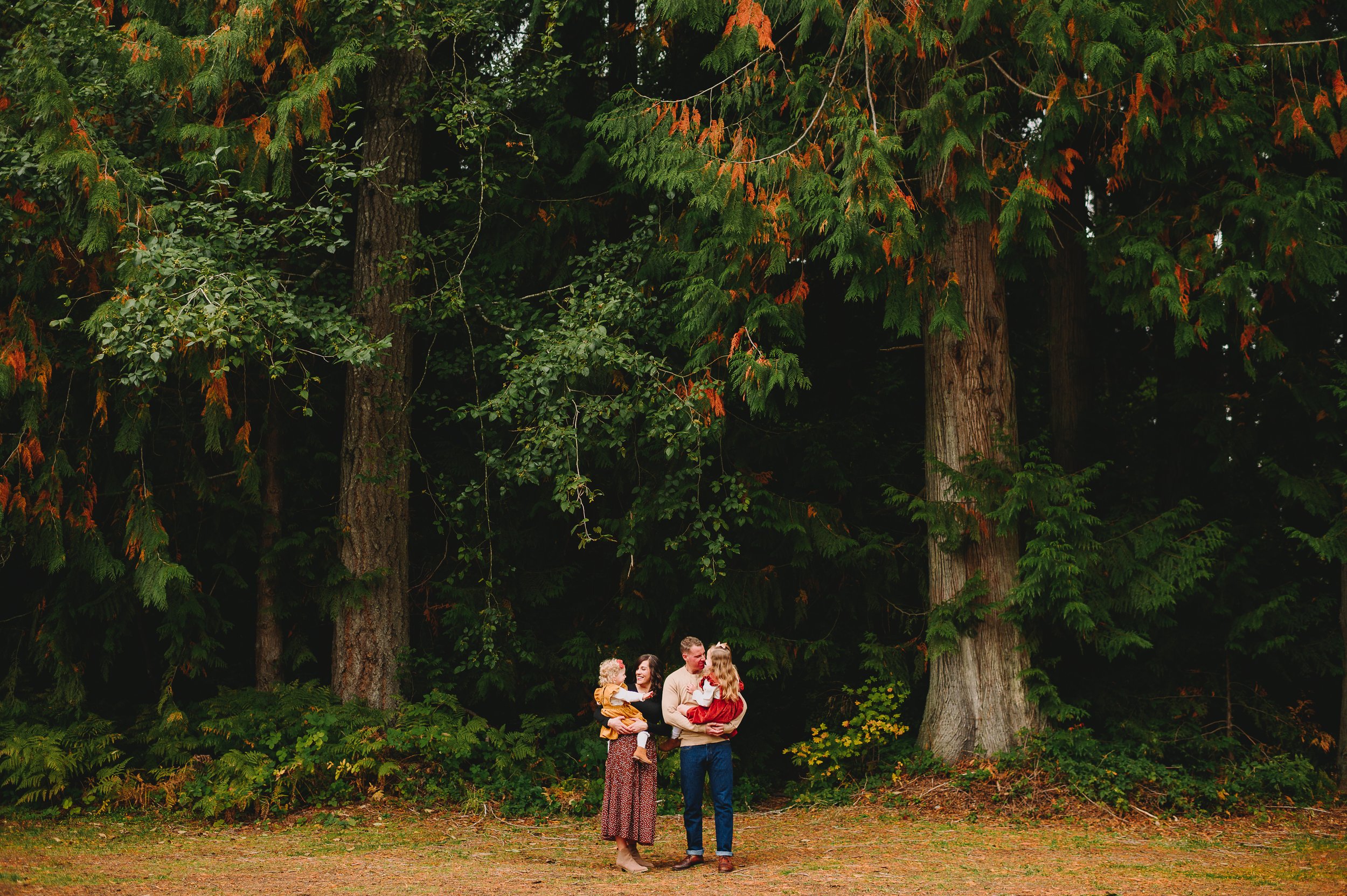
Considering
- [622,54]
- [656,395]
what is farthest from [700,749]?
[622,54]

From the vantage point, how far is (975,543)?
10023 millimetres

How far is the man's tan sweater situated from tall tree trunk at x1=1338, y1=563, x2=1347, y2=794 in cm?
642

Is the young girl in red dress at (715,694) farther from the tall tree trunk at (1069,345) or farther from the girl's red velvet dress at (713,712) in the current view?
the tall tree trunk at (1069,345)

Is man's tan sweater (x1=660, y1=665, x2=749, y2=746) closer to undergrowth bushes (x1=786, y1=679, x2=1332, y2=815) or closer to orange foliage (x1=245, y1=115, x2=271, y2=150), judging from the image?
undergrowth bushes (x1=786, y1=679, x2=1332, y2=815)

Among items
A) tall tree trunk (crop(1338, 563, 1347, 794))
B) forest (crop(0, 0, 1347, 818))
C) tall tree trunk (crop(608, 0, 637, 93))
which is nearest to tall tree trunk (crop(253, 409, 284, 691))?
forest (crop(0, 0, 1347, 818))

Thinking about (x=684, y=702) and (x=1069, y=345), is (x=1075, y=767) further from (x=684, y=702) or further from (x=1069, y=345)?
(x=1069, y=345)

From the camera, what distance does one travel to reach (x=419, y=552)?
12.2m

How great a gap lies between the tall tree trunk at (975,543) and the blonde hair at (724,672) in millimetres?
3575

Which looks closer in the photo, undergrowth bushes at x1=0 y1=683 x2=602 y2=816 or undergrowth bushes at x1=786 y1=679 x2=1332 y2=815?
undergrowth bushes at x1=786 y1=679 x2=1332 y2=815

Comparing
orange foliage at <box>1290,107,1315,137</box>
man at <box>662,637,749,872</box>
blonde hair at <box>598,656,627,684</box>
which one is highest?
orange foliage at <box>1290,107,1315,137</box>

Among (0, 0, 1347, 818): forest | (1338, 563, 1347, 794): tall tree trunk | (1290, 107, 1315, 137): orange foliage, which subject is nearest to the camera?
(1290, 107, 1315, 137): orange foliage

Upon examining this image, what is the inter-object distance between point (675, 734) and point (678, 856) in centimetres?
104

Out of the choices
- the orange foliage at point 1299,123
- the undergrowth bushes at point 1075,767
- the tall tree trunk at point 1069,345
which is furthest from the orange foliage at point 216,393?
the orange foliage at point 1299,123

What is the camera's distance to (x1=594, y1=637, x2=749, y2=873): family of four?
704 centimetres
